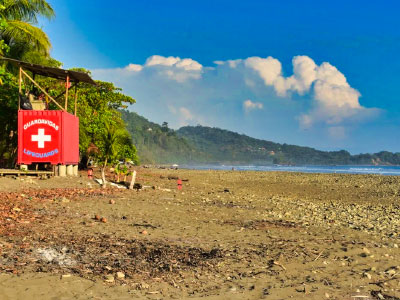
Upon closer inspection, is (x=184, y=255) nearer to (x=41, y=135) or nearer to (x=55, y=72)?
(x=41, y=135)

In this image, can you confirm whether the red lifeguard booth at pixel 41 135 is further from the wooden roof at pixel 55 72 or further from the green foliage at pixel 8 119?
the green foliage at pixel 8 119

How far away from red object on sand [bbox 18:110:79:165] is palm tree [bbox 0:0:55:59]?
754cm

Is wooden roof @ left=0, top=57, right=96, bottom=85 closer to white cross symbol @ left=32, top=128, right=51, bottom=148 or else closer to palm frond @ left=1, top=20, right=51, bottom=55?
white cross symbol @ left=32, top=128, right=51, bottom=148

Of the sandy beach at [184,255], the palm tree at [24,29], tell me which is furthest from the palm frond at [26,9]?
the sandy beach at [184,255]

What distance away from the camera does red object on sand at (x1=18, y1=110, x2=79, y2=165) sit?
21.9 m

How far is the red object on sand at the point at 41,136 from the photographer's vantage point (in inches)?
861

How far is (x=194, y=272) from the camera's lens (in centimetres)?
700

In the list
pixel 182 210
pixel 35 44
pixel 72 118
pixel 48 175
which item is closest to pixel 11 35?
pixel 35 44

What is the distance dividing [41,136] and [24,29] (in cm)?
862

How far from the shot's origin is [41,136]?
2188 cm

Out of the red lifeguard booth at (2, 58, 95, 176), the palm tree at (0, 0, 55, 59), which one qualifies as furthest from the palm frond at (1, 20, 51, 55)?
the red lifeguard booth at (2, 58, 95, 176)

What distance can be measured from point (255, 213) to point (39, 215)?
7.43 m

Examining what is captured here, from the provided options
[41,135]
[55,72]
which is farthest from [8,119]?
[41,135]

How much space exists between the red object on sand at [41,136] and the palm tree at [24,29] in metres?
7.54
